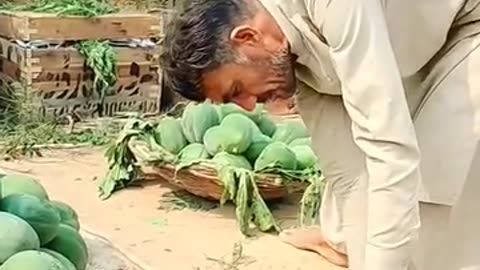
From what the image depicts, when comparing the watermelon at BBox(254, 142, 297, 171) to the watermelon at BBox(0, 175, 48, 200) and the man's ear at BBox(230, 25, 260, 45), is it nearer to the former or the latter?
the watermelon at BBox(0, 175, 48, 200)

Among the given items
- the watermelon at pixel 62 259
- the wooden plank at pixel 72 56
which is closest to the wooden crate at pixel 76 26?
the wooden plank at pixel 72 56

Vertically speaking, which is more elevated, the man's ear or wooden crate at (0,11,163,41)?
the man's ear

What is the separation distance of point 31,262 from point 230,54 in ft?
1.15

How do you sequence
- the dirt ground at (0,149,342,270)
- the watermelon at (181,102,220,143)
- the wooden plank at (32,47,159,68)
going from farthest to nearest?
1. the wooden plank at (32,47,159,68)
2. the watermelon at (181,102,220,143)
3. the dirt ground at (0,149,342,270)

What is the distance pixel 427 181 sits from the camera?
4.70 feet

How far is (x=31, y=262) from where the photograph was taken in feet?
4.07

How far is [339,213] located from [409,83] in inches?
14.0

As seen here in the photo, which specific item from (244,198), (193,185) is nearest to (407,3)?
(244,198)

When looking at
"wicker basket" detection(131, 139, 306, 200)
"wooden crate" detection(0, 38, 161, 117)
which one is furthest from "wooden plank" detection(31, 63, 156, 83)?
"wicker basket" detection(131, 139, 306, 200)

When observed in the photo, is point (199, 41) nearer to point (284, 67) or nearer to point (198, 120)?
point (284, 67)

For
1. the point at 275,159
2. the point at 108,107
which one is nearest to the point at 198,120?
the point at 275,159

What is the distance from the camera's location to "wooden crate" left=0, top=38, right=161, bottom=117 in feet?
10.5

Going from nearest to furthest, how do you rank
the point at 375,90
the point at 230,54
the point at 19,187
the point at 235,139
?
the point at 375,90, the point at 230,54, the point at 19,187, the point at 235,139

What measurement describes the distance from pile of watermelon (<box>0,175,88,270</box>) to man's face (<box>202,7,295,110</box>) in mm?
292
